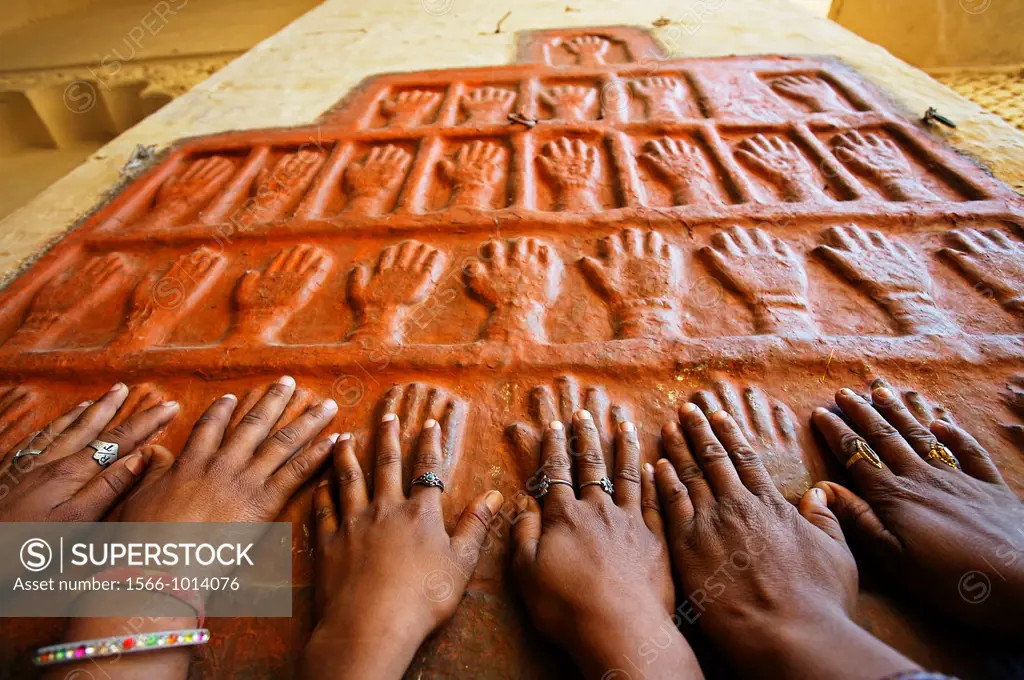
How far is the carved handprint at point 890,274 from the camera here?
5.32ft

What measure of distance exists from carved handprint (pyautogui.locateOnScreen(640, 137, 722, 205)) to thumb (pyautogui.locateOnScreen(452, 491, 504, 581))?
1.61 meters

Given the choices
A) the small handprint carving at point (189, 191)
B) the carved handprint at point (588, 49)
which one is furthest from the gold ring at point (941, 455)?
the carved handprint at point (588, 49)

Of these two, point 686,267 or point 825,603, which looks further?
point 686,267

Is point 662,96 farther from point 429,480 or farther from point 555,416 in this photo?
point 429,480

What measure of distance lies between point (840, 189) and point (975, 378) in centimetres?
110

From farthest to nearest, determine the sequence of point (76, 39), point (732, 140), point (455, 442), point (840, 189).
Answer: point (76, 39) → point (732, 140) → point (840, 189) → point (455, 442)

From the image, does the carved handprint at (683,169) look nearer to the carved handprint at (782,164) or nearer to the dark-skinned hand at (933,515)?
the carved handprint at (782,164)

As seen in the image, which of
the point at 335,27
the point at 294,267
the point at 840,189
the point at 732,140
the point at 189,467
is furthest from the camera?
the point at 335,27

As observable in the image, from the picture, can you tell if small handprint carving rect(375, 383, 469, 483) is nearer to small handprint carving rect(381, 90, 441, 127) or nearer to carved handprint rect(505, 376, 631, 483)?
carved handprint rect(505, 376, 631, 483)

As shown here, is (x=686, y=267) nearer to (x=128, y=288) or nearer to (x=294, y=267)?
(x=294, y=267)

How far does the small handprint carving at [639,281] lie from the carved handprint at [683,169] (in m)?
0.37

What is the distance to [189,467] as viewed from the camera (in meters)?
1.25

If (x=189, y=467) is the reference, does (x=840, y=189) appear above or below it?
above

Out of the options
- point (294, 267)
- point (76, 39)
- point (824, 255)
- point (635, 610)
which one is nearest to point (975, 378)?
point (824, 255)
